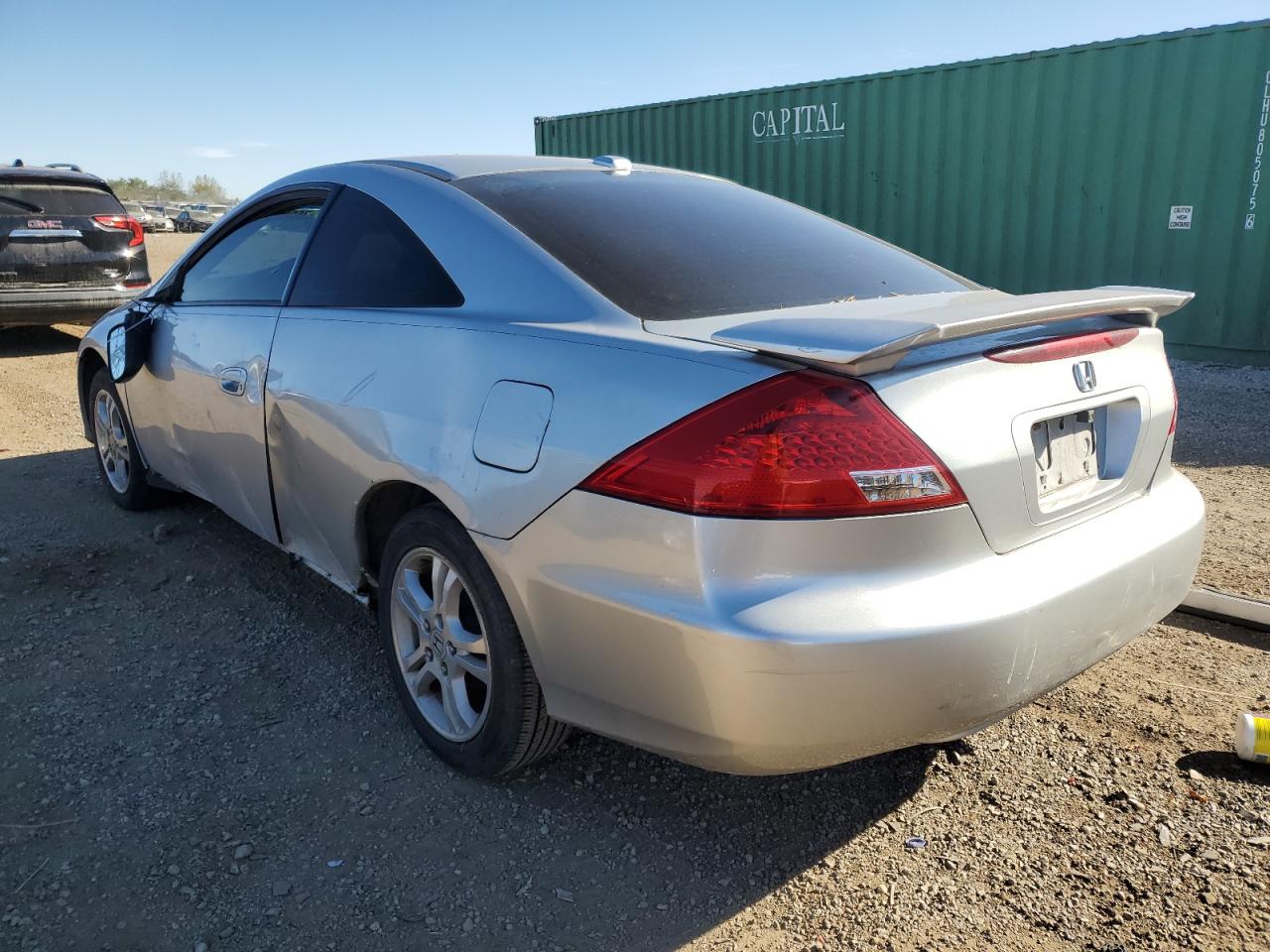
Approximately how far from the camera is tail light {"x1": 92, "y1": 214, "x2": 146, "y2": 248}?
925 centimetres

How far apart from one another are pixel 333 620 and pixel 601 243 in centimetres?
182

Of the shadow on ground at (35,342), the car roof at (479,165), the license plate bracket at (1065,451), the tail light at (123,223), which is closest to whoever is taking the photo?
the license plate bracket at (1065,451)

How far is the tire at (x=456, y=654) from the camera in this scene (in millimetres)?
2289

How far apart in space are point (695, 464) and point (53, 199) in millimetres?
9307

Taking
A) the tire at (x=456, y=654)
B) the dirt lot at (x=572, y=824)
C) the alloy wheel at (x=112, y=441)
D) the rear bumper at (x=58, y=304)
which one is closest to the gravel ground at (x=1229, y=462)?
the dirt lot at (x=572, y=824)

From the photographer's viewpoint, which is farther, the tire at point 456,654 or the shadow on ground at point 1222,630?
the shadow on ground at point 1222,630

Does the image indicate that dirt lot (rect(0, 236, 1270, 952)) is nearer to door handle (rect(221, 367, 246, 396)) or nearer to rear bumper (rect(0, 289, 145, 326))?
door handle (rect(221, 367, 246, 396))

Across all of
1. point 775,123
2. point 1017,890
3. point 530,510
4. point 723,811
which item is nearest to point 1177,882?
point 1017,890

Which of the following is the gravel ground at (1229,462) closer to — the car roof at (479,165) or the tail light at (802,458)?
the tail light at (802,458)

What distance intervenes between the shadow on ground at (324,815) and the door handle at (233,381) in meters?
0.84

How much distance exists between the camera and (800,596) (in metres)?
1.79

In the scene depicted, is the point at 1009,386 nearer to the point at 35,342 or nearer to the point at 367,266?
the point at 367,266

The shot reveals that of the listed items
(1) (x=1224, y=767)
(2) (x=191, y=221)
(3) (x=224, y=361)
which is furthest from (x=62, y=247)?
(2) (x=191, y=221)

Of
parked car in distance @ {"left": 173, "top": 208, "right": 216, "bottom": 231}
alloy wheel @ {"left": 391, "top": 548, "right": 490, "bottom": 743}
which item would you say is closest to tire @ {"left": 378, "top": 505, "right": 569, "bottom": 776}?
alloy wheel @ {"left": 391, "top": 548, "right": 490, "bottom": 743}
